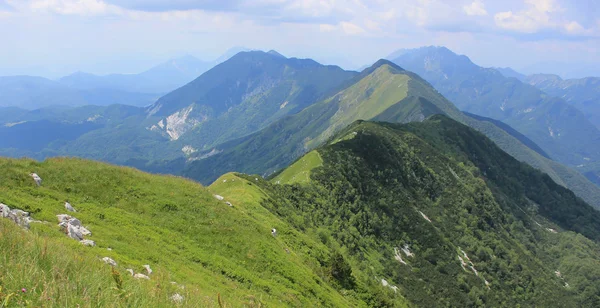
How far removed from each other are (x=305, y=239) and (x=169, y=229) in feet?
91.5

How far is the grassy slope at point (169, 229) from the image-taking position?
26.6m

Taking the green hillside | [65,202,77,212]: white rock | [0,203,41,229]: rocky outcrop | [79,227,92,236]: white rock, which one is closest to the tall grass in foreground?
[0,203,41,229]: rocky outcrop

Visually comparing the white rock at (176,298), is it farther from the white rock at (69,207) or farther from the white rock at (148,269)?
the white rock at (69,207)

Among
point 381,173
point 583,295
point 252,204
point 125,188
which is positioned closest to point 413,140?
point 381,173

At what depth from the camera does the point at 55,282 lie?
30.8 ft

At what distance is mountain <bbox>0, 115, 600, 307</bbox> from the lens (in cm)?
1282

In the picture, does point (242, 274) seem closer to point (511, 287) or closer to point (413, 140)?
point (511, 287)

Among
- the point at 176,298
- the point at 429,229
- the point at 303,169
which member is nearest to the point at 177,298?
the point at 176,298

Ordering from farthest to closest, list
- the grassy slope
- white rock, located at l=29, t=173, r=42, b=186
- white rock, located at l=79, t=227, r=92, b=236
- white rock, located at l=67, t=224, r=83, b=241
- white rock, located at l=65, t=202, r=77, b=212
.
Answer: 1. white rock, located at l=29, t=173, r=42, b=186
2. white rock, located at l=65, t=202, r=77, b=212
3. the grassy slope
4. white rock, located at l=79, t=227, r=92, b=236
5. white rock, located at l=67, t=224, r=83, b=241

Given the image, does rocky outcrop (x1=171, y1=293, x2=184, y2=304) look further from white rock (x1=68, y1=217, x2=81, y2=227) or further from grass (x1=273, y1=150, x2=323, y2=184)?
grass (x1=273, y1=150, x2=323, y2=184)

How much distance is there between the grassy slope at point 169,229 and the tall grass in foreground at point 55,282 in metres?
11.6

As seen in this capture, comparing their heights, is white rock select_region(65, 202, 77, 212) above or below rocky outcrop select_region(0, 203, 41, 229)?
below

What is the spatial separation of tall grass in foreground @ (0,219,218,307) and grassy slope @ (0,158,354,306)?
11.6 meters

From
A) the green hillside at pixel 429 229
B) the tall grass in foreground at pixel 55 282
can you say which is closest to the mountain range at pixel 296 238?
the tall grass in foreground at pixel 55 282
